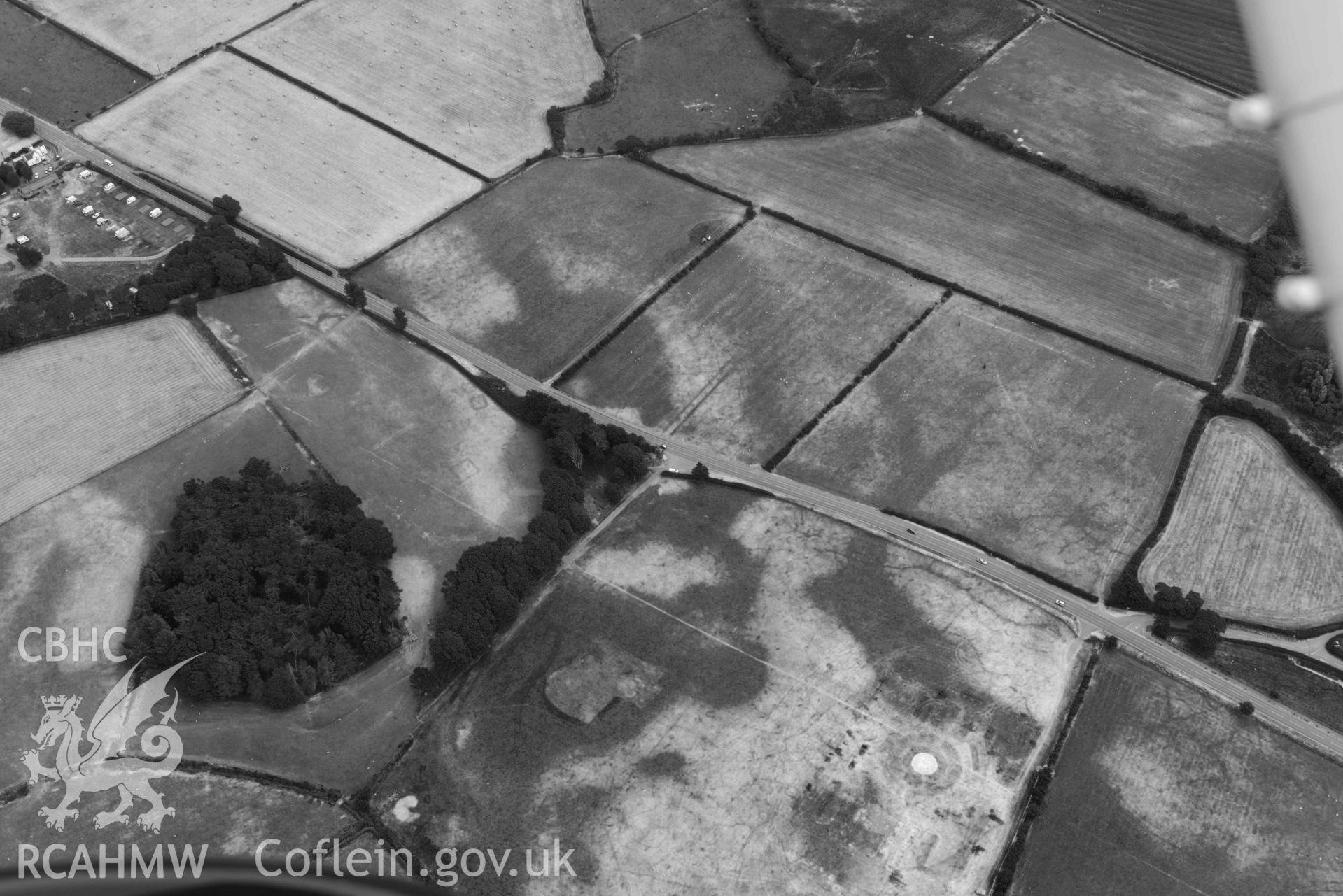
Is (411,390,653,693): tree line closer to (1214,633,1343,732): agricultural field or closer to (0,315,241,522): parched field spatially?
(0,315,241,522): parched field

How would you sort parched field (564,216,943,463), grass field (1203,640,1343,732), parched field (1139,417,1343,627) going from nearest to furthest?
grass field (1203,640,1343,732)
parched field (1139,417,1343,627)
parched field (564,216,943,463)

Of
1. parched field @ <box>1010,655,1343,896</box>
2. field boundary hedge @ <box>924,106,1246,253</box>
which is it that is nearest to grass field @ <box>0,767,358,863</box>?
parched field @ <box>1010,655,1343,896</box>

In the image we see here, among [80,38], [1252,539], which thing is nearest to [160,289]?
[80,38]

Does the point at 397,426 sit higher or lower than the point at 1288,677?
higher

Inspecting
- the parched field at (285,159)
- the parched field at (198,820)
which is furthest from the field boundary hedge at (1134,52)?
the parched field at (198,820)

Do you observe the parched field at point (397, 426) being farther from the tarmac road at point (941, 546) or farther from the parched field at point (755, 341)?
the parched field at point (755, 341)

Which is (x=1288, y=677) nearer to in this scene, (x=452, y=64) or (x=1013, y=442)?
(x=1013, y=442)

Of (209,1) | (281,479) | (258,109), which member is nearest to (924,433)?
(281,479)
